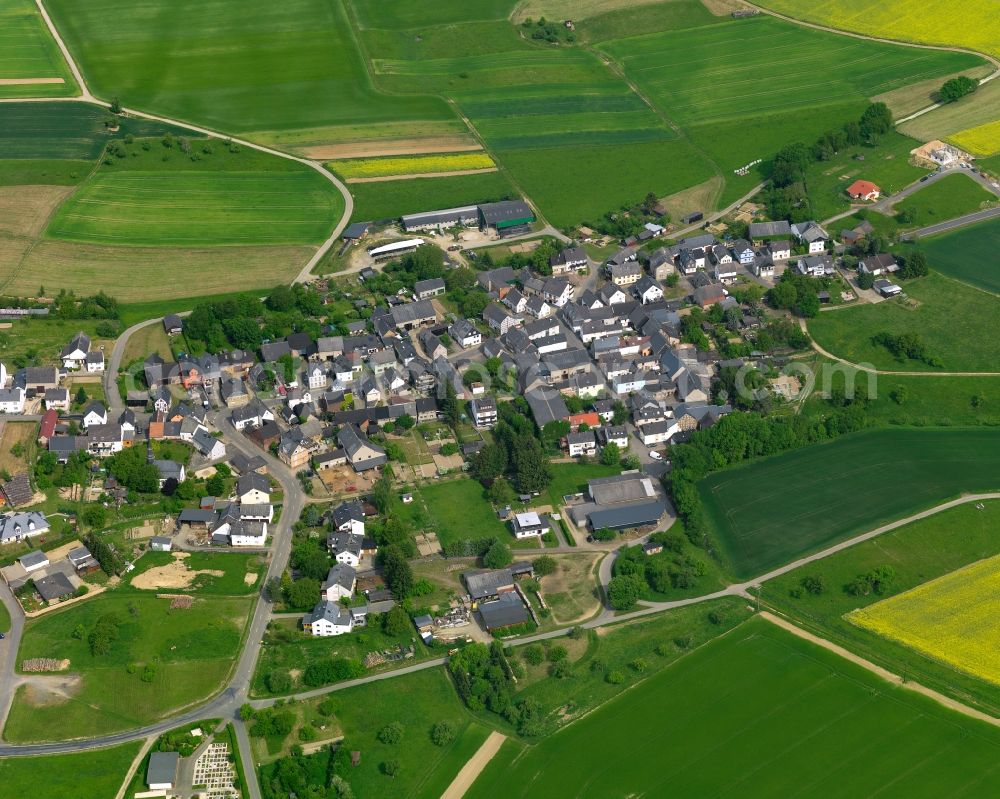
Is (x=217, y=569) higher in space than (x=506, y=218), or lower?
lower

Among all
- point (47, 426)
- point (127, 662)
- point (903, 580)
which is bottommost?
point (127, 662)

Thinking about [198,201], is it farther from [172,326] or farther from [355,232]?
[172,326]

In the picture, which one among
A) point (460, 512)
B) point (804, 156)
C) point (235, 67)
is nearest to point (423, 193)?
point (235, 67)

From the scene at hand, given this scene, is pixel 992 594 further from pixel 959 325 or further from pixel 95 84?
pixel 95 84

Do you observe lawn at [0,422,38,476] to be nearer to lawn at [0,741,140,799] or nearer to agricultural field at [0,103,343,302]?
agricultural field at [0,103,343,302]

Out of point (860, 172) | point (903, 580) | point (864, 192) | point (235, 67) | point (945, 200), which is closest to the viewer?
point (903, 580)

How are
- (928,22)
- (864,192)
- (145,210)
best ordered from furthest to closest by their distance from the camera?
(928,22), (864,192), (145,210)
